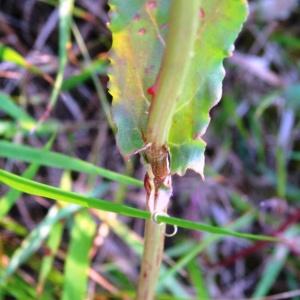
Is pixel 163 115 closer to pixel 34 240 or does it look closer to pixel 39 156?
pixel 39 156

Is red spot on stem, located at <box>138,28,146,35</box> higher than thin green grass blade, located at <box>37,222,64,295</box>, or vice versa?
red spot on stem, located at <box>138,28,146,35</box>

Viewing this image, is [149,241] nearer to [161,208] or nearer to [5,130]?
[161,208]

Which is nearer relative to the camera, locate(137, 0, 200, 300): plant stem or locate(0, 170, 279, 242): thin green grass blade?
locate(137, 0, 200, 300): plant stem

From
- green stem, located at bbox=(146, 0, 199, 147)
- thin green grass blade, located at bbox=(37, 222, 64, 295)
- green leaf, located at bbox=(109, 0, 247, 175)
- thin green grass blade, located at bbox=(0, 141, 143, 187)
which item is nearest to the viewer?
green stem, located at bbox=(146, 0, 199, 147)

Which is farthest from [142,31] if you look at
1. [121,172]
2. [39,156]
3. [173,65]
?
[121,172]

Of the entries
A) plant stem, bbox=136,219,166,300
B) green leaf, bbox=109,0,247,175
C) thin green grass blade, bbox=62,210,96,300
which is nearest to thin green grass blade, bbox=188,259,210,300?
thin green grass blade, bbox=62,210,96,300

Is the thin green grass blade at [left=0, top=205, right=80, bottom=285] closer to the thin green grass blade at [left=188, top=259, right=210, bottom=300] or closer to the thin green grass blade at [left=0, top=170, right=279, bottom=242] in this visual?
the thin green grass blade at [left=188, top=259, right=210, bottom=300]

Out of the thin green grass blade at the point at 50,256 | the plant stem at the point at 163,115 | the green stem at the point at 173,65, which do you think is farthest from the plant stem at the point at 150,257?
the thin green grass blade at the point at 50,256
